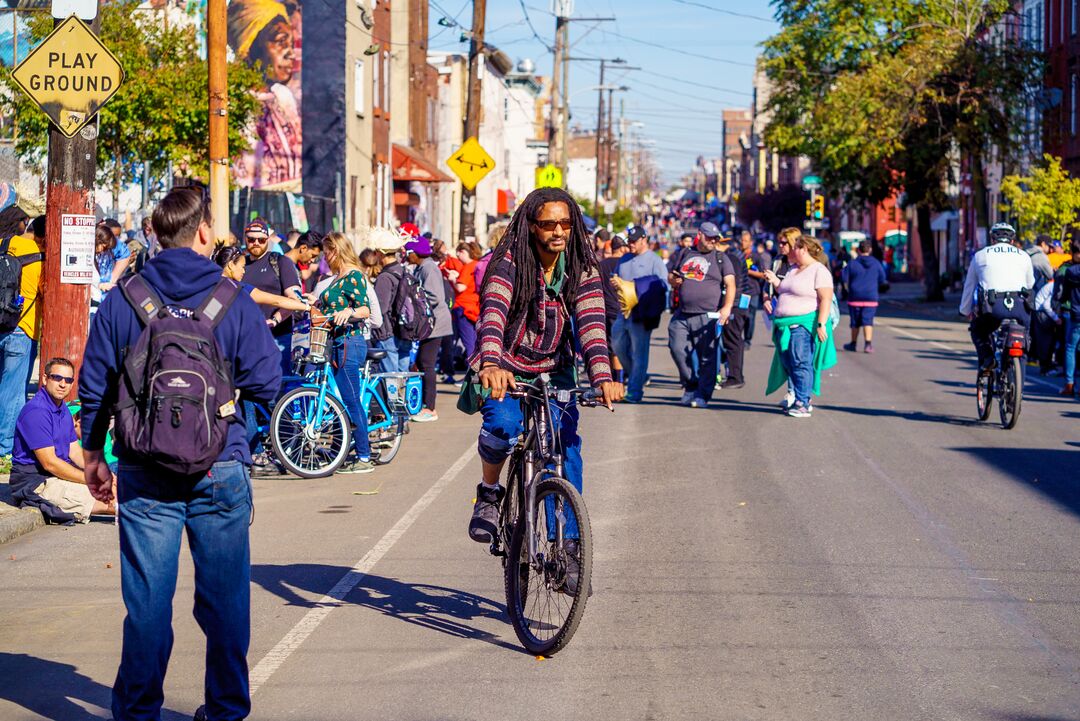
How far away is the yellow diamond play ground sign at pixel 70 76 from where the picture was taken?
10.9 metres

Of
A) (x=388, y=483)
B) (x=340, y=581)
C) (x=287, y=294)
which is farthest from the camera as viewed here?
(x=287, y=294)

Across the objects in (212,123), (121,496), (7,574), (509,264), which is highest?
(212,123)

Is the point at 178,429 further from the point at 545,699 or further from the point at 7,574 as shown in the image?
the point at 7,574

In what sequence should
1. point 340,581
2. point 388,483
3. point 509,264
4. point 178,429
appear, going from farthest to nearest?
1. point 388,483
2. point 340,581
3. point 509,264
4. point 178,429

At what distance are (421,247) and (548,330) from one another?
8.67 m

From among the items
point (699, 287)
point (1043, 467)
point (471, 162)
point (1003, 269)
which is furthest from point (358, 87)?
point (1043, 467)

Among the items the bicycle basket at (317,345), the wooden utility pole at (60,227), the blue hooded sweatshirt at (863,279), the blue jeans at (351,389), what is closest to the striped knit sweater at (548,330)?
the bicycle basket at (317,345)

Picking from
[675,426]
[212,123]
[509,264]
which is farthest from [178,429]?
[212,123]

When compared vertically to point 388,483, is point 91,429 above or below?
above

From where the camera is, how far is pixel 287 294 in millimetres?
12875

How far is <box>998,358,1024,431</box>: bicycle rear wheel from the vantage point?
14.1m

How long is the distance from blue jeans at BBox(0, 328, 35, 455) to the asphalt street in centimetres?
202

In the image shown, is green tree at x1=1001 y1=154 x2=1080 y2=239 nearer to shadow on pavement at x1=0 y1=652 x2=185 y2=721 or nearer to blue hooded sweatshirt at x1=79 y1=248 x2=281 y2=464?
shadow on pavement at x1=0 y1=652 x2=185 y2=721

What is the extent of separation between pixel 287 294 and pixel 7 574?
198 inches
